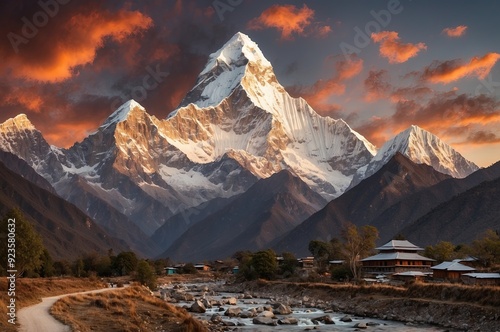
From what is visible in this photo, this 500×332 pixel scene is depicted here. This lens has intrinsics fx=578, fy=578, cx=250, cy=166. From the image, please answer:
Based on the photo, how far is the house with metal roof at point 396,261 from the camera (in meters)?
131

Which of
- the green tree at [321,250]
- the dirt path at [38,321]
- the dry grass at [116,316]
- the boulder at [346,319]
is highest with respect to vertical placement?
the green tree at [321,250]

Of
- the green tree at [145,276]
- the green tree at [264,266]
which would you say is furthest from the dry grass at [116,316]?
the green tree at [264,266]

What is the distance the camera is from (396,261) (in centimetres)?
13062

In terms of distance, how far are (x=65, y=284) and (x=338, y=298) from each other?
142 ft

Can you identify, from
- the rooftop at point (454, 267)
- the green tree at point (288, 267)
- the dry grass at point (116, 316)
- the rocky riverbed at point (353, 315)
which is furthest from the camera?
the green tree at point (288, 267)

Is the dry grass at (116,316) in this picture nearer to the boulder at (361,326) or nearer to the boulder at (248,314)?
the boulder at (248,314)

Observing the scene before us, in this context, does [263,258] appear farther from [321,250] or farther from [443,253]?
[443,253]

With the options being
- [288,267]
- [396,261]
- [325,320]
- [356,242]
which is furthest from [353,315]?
[288,267]

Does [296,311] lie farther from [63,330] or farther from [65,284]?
[63,330]

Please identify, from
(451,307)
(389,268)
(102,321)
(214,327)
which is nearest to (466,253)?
(389,268)

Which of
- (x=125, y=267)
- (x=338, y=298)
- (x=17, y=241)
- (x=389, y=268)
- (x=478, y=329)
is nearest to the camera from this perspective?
(x=478, y=329)

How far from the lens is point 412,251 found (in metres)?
140

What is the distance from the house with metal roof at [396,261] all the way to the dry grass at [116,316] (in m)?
75.3

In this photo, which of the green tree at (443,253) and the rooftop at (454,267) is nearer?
the rooftop at (454,267)
